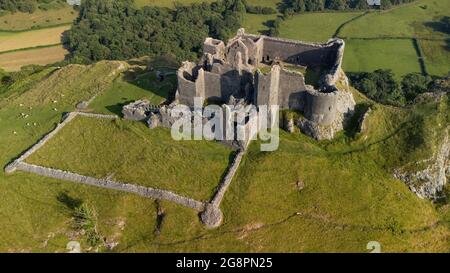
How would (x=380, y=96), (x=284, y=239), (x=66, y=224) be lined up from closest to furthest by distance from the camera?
(x=284, y=239) → (x=66, y=224) → (x=380, y=96)

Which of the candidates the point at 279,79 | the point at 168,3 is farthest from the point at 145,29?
the point at 279,79

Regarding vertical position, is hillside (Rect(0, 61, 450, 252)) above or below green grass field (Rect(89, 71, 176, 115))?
below

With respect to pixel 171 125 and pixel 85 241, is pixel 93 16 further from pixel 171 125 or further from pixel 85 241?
pixel 85 241

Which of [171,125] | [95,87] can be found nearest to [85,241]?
[171,125]

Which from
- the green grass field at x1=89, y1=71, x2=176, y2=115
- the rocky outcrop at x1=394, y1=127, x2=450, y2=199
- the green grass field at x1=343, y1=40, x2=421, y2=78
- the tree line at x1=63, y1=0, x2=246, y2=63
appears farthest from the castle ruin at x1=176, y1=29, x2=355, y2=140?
the green grass field at x1=343, y1=40, x2=421, y2=78

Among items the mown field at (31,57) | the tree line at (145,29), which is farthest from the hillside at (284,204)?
the tree line at (145,29)

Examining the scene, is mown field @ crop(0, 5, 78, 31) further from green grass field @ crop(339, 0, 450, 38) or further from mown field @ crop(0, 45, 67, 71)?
green grass field @ crop(339, 0, 450, 38)

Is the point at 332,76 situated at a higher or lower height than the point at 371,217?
higher

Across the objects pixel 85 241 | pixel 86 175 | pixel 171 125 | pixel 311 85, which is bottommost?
pixel 85 241
